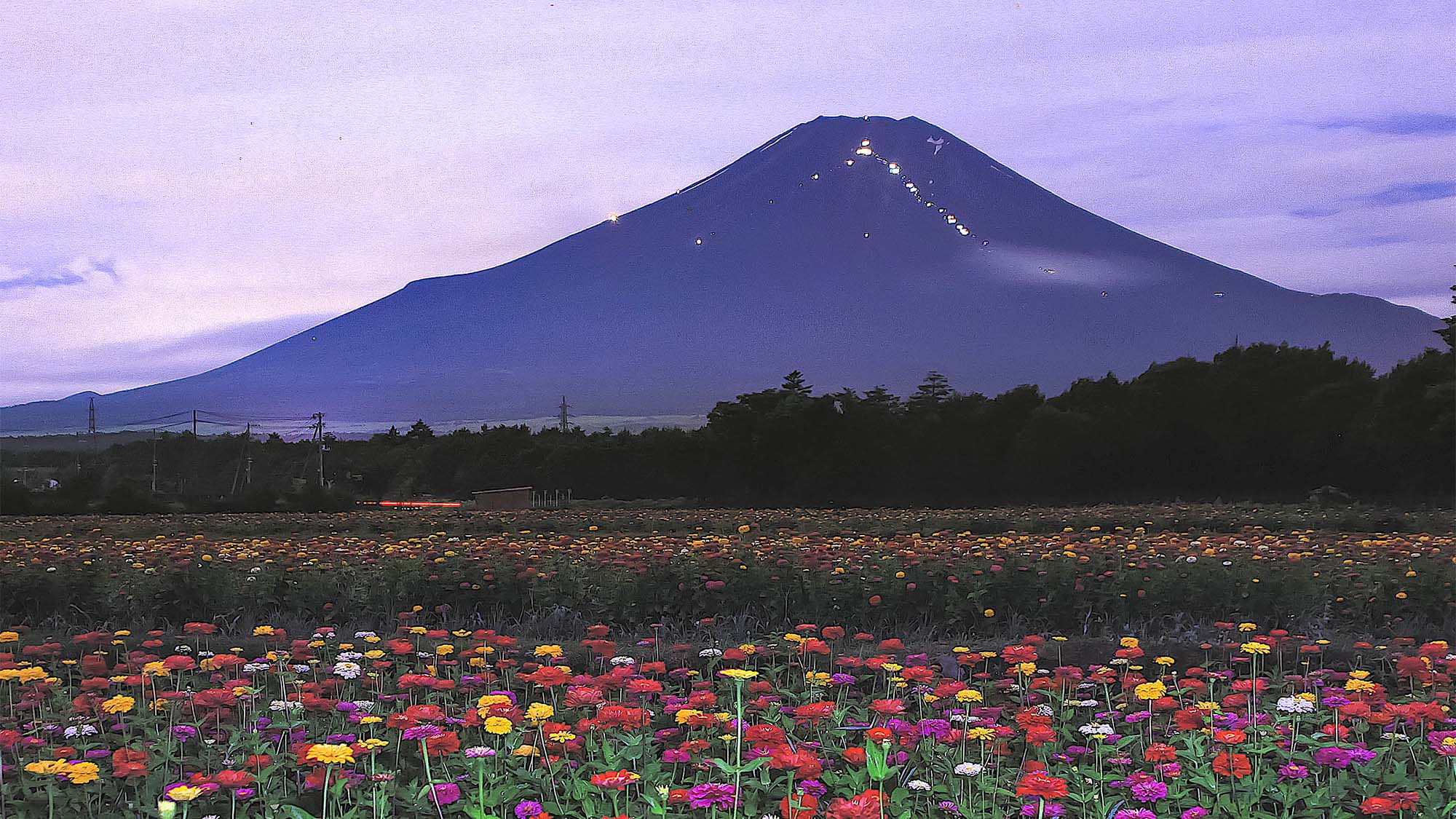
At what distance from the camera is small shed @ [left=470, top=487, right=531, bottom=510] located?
22703mm

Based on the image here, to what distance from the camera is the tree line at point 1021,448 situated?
23.3 m

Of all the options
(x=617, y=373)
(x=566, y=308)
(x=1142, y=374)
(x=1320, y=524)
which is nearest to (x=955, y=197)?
(x=617, y=373)

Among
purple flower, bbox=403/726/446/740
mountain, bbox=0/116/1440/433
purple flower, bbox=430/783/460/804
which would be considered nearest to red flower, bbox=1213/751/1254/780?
purple flower, bbox=430/783/460/804

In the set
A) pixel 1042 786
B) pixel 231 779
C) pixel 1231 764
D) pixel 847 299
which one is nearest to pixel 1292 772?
pixel 1231 764

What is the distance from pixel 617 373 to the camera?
259ft

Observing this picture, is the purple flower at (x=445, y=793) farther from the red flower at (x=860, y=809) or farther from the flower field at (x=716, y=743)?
the red flower at (x=860, y=809)

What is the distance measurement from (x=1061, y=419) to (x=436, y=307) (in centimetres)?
8003

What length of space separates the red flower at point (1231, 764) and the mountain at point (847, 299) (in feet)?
196

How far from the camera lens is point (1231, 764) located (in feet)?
11.2

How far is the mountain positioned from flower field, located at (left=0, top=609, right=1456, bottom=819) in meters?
58.5

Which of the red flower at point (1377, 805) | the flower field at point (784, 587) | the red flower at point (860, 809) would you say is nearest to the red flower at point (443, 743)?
the red flower at point (860, 809)

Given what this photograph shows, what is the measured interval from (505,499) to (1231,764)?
21055 millimetres

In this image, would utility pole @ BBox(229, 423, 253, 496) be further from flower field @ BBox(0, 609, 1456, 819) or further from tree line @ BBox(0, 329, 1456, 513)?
flower field @ BBox(0, 609, 1456, 819)

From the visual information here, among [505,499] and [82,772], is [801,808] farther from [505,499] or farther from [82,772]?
[505,499]
